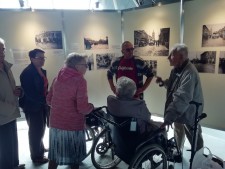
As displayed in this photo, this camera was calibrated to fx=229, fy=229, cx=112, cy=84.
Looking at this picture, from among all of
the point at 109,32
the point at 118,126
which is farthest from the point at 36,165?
the point at 109,32

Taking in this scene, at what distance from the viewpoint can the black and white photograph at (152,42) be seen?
3.71m

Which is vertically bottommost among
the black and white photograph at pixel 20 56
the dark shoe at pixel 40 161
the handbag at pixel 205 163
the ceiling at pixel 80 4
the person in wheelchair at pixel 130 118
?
the dark shoe at pixel 40 161

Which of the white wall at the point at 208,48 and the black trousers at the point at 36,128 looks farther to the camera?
the white wall at the point at 208,48

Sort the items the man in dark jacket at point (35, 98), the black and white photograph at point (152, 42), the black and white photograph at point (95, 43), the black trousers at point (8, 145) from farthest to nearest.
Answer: the black and white photograph at point (95, 43), the black and white photograph at point (152, 42), the man in dark jacket at point (35, 98), the black trousers at point (8, 145)

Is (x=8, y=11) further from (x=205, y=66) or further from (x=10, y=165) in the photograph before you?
(x=205, y=66)

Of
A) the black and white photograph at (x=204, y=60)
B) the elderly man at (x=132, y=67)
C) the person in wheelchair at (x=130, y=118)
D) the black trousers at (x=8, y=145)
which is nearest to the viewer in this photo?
the person in wheelchair at (x=130, y=118)

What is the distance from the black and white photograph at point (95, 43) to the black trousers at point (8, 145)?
2.14m

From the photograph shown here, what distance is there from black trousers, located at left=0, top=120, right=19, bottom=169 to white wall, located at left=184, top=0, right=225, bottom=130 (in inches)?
104

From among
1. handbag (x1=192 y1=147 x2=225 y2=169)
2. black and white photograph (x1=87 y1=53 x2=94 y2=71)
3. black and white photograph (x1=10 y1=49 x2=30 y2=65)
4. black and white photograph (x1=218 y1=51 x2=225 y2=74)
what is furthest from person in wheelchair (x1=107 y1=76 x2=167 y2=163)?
black and white photograph (x1=10 y1=49 x2=30 y2=65)

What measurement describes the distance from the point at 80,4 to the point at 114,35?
2.61 feet

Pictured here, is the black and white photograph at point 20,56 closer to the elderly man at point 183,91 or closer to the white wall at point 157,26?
the white wall at point 157,26

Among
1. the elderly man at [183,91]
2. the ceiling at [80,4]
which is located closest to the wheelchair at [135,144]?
the elderly man at [183,91]

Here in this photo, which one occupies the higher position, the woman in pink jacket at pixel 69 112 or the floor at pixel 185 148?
the woman in pink jacket at pixel 69 112

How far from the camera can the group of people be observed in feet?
6.48
